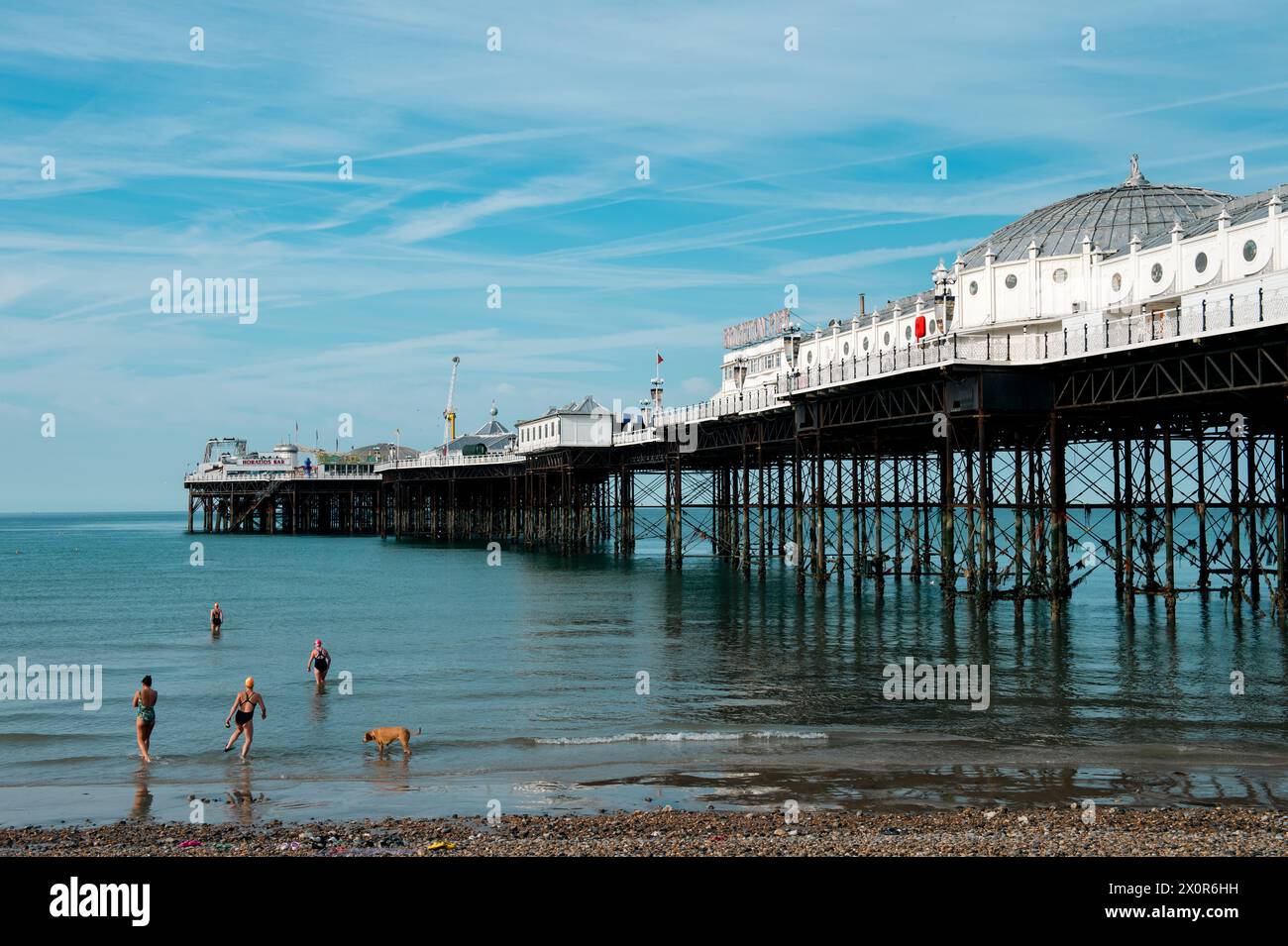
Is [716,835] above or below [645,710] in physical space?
above

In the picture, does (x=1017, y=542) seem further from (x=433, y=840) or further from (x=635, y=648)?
(x=433, y=840)

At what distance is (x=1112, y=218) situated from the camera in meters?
48.2

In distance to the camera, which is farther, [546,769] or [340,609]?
[340,609]

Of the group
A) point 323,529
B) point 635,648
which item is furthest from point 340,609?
point 323,529

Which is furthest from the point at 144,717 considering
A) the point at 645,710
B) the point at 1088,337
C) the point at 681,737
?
the point at 1088,337

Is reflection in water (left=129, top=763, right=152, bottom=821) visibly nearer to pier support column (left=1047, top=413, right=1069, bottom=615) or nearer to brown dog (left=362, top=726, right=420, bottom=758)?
brown dog (left=362, top=726, right=420, bottom=758)

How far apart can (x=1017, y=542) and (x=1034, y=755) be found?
839 inches

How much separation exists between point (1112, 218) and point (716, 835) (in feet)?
128

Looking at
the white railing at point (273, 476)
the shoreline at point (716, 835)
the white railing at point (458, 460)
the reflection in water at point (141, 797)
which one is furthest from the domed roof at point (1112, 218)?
the white railing at point (273, 476)

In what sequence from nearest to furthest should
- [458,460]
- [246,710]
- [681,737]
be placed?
[246,710] < [681,737] < [458,460]

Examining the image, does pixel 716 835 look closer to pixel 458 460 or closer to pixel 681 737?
pixel 681 737

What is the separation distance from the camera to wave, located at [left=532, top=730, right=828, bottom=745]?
25.0 metres
